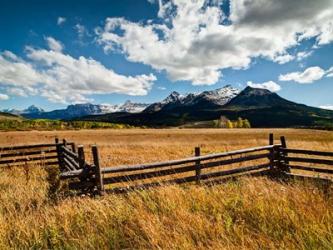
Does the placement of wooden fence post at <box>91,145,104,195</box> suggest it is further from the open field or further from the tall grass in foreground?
the open field

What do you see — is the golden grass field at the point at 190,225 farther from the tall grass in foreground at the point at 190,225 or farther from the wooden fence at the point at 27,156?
the wooden fence at the point at 27,156

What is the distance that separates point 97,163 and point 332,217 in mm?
5766

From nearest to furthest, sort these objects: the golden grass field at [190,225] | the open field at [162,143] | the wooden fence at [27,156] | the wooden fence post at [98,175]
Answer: the golden grass field at [190,225], the wooden fence post at [98,175], the wooden fence at [27,156], the open field at [162,143]

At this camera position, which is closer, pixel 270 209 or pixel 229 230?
pixel 229 230

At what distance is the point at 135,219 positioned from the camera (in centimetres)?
473

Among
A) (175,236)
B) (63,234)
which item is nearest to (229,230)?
(175,236)

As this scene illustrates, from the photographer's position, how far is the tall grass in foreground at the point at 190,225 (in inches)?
148

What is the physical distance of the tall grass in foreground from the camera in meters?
3.75

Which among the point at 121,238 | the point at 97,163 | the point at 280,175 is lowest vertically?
the point at 280,175

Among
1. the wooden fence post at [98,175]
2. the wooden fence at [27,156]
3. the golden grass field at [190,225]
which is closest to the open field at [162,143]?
the wooden fence at [27,156]

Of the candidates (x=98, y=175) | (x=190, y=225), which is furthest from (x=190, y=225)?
(x=98, y=175)

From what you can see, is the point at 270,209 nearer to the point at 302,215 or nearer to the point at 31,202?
the point at 302,215

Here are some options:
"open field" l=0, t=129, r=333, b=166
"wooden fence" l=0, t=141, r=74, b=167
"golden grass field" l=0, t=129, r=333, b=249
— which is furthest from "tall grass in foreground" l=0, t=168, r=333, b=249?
"open field" l=0, t=129, r=333, b=166

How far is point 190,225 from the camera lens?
4.28 metres
